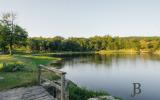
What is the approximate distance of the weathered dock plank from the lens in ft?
49.1

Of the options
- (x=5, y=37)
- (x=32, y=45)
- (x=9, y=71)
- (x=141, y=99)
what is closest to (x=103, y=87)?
(x=141, y=99)

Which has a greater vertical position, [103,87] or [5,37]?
[5,37]

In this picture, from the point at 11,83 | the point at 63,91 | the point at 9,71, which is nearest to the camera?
the point at 63,91

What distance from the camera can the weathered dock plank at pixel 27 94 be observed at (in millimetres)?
14970

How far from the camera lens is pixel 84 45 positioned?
170375 millimetres

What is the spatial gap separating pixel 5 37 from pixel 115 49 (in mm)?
117098

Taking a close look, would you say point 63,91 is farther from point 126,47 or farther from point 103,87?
point 126,47

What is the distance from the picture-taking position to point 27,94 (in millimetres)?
15742

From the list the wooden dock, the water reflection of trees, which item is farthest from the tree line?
the wooden dock

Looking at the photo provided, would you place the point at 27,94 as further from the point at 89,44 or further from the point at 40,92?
the point at 89,44

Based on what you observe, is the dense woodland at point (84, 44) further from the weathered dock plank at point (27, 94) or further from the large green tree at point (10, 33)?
the weathered dock plank at point (27, 94)

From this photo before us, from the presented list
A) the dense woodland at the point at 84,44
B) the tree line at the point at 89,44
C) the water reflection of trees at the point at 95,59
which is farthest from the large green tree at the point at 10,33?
the tree line at the point at 89,44

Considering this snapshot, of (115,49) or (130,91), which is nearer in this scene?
(130,91)

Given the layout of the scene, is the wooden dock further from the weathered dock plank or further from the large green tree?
the large green tree
